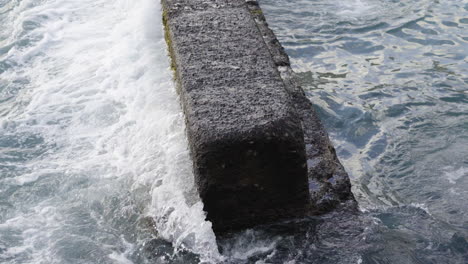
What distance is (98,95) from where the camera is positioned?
16.1ft

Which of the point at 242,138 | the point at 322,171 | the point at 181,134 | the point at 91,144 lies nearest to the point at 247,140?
the point at 242,138

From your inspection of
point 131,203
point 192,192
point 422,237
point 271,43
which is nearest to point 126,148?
point 131,203

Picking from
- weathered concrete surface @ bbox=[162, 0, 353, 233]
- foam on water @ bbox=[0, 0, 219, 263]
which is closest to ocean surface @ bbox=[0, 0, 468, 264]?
foam on water @ bbox=[0, 0, 219, 263]

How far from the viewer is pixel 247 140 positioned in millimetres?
2953

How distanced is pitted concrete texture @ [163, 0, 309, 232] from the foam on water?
264mm

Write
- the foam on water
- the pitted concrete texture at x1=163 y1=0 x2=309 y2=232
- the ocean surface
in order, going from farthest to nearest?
the foam on water < the ocean surface < the pitted concrete texture at x1=163 y1=0 x2=309 y2=232

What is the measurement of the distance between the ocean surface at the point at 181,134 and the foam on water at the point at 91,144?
0.04 ft

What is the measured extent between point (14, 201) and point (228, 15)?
2.00 metres

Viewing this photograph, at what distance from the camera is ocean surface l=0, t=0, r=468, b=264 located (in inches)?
129

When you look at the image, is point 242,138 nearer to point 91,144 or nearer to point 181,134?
point 181,134

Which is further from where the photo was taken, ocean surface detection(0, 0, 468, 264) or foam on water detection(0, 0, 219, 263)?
foam on water detection(0, 0, 219, 263)

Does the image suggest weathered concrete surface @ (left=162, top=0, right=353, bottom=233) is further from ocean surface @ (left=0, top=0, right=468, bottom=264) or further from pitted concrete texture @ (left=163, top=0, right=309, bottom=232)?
ocean surface @ (left=0, top=0, right=468, bottom=264)

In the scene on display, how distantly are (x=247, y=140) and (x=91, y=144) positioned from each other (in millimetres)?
1736

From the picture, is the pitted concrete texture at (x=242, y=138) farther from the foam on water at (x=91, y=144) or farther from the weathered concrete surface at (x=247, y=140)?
the foam on water at (x=91, y=144)
